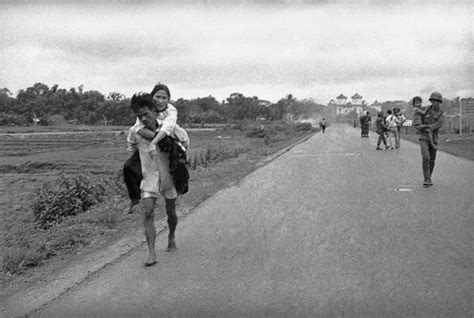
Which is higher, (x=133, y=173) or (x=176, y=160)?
(x=176, y=160)

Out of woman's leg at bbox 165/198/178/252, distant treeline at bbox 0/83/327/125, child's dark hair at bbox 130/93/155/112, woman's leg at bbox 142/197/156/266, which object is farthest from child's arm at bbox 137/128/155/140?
distant treeline at bbox 0/83/327/125

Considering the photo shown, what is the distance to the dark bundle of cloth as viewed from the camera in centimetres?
543

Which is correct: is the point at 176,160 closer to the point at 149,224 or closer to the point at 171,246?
the point at 149,224

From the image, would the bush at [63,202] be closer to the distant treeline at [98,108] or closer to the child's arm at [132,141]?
the child's arm at [132,141]

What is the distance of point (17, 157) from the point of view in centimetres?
3600

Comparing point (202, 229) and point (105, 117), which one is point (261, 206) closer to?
point (202, 229)

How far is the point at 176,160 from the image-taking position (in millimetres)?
5551

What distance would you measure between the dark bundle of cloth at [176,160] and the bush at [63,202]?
17.9 feet

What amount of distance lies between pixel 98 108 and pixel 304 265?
8660 cm

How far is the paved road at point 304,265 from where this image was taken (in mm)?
4074

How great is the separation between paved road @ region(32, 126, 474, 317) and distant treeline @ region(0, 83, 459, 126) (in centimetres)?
4393

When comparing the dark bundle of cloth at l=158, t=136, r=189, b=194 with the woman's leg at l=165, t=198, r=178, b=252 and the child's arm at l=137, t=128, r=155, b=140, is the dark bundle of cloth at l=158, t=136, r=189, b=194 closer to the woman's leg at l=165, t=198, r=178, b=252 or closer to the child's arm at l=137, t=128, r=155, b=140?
the child's arm at l=137, t=128, r=155, b=140

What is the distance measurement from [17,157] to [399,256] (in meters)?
34.5

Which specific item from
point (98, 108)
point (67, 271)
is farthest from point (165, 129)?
point (98, 108)
